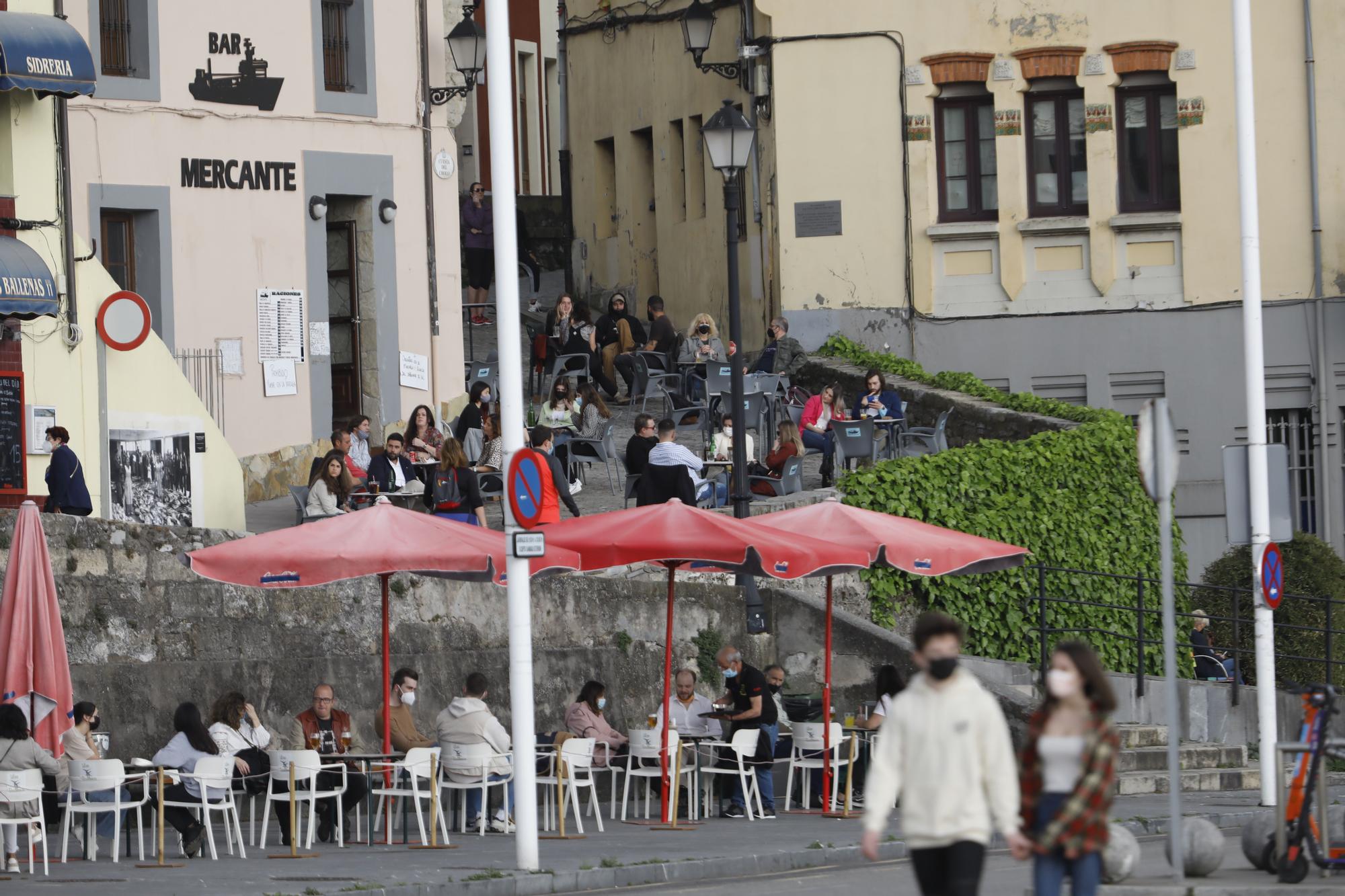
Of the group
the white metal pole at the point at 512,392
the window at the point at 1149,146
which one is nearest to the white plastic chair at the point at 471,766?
the white metal pole at the point at 512,392

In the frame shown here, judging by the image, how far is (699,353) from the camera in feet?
98.7

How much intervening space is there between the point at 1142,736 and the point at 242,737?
368 inches

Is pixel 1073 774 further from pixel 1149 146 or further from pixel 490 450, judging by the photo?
pixel 1149 146

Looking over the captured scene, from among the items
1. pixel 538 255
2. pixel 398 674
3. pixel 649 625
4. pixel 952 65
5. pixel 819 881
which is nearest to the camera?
pixel 819 881

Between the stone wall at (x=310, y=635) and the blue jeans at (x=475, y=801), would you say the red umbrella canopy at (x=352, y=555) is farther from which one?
the blue jeans at (x=475, y=801)

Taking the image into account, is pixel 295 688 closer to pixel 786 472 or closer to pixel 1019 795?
pixel 786 472

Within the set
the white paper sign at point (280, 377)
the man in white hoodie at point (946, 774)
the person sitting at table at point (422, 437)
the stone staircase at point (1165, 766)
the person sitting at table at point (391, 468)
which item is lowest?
the stone staircase at point (1165, 766)

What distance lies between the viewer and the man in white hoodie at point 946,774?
906cm

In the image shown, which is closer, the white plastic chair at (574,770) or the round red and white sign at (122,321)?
the white plastic chair at (574,770)

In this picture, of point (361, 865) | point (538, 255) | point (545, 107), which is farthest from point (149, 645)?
point (545, 107)

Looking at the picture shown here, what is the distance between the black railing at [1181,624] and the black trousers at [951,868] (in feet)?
47.7

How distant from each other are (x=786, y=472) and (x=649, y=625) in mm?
4284

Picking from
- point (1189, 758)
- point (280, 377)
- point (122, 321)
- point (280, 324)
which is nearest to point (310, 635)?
point (122, 321)

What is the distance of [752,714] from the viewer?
1916 cm
